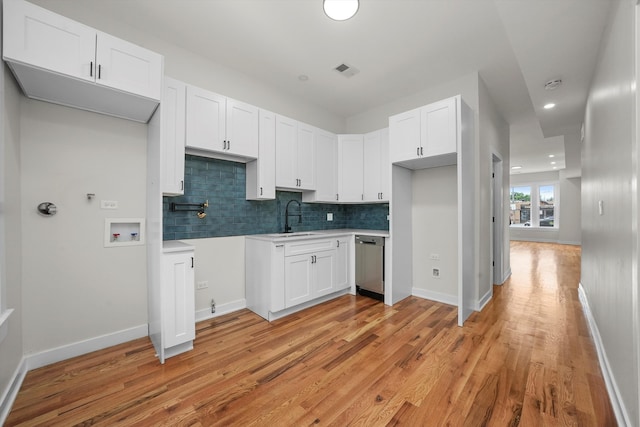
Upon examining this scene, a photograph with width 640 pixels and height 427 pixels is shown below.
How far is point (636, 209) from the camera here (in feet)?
4.19

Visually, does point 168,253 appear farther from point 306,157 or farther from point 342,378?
point 306,157

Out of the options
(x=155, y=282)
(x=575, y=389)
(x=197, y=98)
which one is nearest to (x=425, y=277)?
(x=575, y=389)

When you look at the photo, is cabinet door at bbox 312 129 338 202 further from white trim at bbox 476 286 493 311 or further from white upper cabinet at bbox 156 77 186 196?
white trim at bbox 476 286 493 311

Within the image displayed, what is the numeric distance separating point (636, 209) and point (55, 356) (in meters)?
4.00

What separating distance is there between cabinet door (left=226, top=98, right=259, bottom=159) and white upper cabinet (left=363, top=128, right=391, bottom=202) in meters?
1.80

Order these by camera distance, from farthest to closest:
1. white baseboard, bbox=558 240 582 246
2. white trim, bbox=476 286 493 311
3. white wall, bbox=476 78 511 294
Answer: white baseboard, bbox=558 240 582 246
white wall, bbox=476 78 511 294
white trim, bbox=476 286 493 311

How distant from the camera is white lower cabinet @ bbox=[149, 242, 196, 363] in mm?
2094

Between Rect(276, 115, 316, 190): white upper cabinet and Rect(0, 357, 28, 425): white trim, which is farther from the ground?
Rect(276, 115, 316, 190): white upper cabinet

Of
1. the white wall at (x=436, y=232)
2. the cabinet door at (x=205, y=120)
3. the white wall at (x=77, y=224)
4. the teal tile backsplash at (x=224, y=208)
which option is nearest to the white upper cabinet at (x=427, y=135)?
the white wall at (x=436, y=232)

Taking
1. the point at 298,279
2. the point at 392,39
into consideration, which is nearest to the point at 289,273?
the point at 298,279

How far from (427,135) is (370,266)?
1876 millimetres

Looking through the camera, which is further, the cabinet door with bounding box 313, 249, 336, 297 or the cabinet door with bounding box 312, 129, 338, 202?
the cabinet door with bounding box 312, 129, 338, 202

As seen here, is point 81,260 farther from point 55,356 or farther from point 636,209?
point 636,209

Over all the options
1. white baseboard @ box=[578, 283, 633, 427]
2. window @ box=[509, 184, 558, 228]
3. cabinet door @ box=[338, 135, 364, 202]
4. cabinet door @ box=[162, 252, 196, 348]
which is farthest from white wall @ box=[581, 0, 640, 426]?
window @ box=[509, 184, 558, 228]
